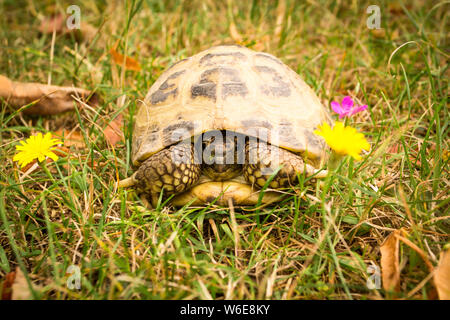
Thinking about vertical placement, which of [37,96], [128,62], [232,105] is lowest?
[232,105]

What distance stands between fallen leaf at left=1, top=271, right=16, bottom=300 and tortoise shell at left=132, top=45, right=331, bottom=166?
834mm

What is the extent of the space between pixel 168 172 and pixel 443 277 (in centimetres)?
131

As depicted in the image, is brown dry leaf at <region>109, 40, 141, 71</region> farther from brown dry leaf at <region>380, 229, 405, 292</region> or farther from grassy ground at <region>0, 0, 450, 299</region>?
brown dry leaf at <region>380, 229, 405, 292</region>

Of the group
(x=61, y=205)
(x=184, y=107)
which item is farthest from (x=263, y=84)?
(x=61, y=205)

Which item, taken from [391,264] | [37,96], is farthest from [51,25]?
[391,264]

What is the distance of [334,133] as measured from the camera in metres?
1.35

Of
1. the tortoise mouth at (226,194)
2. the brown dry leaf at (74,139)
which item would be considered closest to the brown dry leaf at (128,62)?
the brown dry leaf at (74,139)

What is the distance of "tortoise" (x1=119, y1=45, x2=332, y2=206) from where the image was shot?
1.77 m

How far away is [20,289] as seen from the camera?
1.28m

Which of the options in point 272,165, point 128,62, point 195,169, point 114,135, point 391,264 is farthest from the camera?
point 128,62

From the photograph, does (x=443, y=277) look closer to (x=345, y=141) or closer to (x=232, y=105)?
(x=345, y=141)

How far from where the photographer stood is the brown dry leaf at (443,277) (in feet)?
4.02

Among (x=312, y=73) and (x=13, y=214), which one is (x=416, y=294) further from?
(x=312, y=73)
